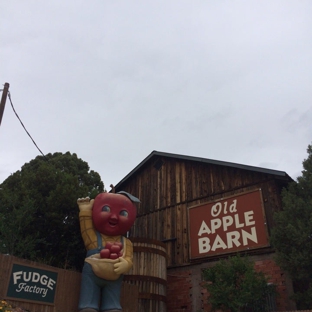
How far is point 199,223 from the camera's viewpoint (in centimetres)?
1590

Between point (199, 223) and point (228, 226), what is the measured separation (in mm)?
1435

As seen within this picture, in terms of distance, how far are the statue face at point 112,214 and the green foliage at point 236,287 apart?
10.9 feet

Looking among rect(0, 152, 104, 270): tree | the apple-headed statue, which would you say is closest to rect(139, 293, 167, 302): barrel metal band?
the apple-headed statue

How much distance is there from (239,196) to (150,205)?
495 cm

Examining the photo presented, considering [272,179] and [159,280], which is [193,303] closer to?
[159,280]

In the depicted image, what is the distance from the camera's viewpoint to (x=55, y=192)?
15.2 metres

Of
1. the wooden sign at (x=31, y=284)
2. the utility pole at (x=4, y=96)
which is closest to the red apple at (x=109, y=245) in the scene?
the wooden sign at (x=31, y=284)

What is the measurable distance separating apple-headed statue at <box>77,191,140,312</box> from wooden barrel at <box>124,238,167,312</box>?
2919 millimetres

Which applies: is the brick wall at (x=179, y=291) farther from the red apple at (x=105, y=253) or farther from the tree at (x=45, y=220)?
the red apple at (x=105, y=253)

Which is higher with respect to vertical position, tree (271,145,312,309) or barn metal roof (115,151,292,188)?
barn metal roof (115,151,292,188)

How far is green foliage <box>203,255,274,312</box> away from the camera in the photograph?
34.8 feet

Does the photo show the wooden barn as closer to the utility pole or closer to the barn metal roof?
the barn metal roof

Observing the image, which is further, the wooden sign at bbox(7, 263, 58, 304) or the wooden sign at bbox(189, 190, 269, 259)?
the wooden sign at bbox(189, 190, 269, 259)

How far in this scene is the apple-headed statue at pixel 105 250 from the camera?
9227mm
